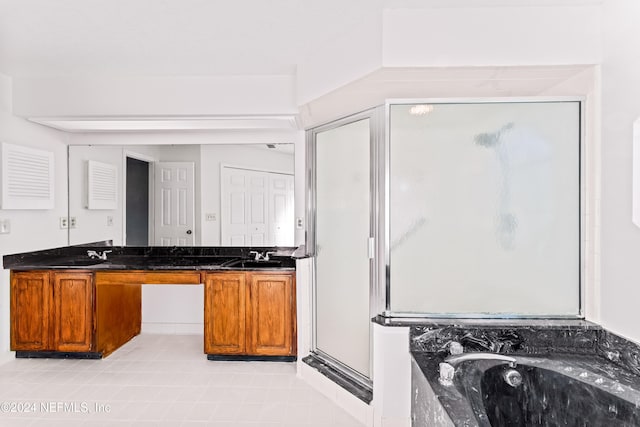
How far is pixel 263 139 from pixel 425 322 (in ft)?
7.27

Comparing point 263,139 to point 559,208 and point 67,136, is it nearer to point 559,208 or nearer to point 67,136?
point 67,136

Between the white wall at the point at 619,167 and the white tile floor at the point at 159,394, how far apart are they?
1519mm

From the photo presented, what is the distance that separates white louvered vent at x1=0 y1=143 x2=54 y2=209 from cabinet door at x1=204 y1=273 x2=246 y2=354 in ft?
5.17

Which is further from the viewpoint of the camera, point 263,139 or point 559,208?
point 263,139

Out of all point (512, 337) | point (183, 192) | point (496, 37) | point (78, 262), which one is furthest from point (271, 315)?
point (496, 37)

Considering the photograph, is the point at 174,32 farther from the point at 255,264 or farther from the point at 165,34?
the point at 255,264

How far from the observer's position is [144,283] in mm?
3035

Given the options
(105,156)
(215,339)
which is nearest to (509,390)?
(215,339)

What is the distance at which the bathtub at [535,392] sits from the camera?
1.53 m

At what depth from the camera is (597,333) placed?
191 centimetres

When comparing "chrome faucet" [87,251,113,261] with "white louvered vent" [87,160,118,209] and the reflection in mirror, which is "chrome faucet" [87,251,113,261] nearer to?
the reflection in mirror

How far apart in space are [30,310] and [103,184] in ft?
4.05

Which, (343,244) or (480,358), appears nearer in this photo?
(480,358)

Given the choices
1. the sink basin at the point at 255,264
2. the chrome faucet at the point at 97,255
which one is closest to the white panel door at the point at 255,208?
the sink basin at the point at 255,264
